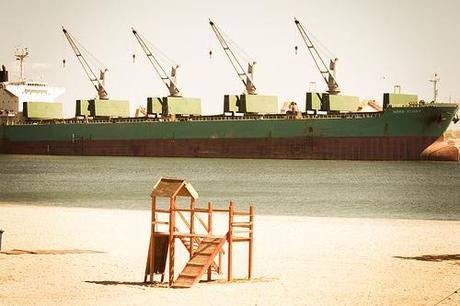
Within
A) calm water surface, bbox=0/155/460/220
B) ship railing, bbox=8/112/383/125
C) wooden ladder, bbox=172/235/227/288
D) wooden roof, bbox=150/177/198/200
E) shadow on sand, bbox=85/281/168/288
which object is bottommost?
calm water surface, bbox=0/155/460/220

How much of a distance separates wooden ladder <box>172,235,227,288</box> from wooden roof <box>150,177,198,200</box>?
89 cm

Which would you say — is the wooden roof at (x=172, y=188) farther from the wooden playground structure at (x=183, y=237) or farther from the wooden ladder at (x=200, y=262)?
the wooden ladder at (x=200, y=262)

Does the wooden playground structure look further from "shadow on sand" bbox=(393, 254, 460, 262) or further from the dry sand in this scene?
"shadow on sand" bbox=(393, 254, 460, 262)

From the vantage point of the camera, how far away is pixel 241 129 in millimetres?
82500

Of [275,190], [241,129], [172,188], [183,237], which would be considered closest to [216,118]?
[241,129]

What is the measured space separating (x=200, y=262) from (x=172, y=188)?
4.46 feet

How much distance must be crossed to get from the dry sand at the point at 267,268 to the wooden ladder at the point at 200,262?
0.76 ft

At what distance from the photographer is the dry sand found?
515 inches

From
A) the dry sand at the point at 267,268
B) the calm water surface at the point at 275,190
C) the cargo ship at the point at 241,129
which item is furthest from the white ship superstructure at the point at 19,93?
the dry sand at the point at 267,268

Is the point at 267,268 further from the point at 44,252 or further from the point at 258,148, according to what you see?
the point at 258,148

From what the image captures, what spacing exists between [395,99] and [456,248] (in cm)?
6758

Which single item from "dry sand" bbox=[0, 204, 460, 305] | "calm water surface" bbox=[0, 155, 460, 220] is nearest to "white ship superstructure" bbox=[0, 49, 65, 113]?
"calm water surface" bbox=[0, 155, 460, 220]

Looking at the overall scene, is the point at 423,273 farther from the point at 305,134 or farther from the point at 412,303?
the point at 305,134

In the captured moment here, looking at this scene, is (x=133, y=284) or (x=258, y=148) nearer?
(x=133, y=284)
